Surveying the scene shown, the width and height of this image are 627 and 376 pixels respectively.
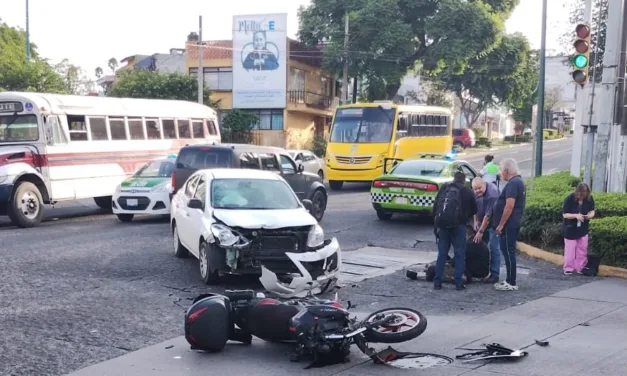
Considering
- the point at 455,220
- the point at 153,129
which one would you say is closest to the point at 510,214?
the point at 455,220

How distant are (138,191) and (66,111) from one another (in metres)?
2.87

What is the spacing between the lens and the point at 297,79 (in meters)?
48.5

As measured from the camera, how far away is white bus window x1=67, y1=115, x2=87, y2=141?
1838 cm

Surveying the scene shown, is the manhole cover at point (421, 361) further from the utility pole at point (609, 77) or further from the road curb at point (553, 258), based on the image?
the utility pole at point (609, 77)

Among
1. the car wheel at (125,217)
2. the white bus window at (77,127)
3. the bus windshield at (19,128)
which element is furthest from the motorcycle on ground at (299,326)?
the white bus window at (77,127)

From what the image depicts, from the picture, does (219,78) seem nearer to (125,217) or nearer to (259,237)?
(125,217)

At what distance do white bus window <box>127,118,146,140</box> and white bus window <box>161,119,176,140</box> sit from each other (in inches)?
39.9

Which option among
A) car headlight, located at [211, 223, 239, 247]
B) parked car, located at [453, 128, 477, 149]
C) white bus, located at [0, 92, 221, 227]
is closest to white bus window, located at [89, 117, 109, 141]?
white bus, located at [0, 92, 221, 227]

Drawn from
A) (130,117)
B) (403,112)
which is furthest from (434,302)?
(403,112)

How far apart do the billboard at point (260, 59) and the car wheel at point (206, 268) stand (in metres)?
36.0

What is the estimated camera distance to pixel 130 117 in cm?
2066

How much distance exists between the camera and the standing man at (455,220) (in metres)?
10.1

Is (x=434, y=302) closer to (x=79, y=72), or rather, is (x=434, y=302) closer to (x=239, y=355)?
(x=239, y=355)

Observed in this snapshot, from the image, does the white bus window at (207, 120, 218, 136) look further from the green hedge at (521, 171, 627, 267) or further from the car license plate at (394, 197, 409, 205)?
the green hedge at (521, 171, 627, 267)
